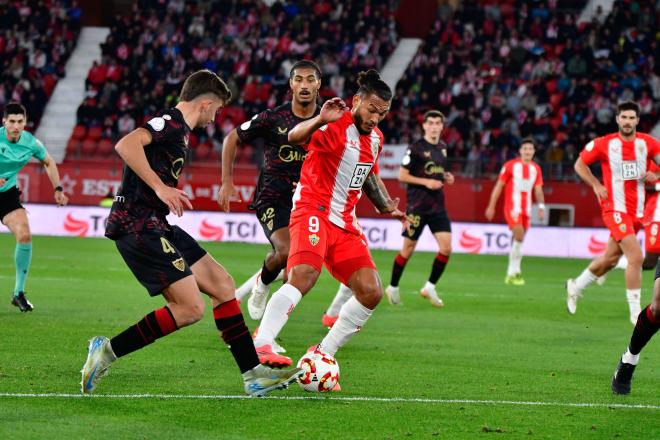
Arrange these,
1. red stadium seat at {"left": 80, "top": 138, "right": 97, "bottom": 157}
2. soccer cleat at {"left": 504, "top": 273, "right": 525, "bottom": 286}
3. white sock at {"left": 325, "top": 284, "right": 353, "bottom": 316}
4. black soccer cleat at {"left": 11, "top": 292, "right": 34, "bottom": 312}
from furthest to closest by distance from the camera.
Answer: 1. red stadium seat at {"left": 80, "top": 138, "right": 97, "bottom": 157}
2. soccer cleat at {"left": 504, "top": 273, "right": 525, "bottom": 286}
3. black soccer cleat at {"left": 11, "top": 292, "right": 34, "bottom": 312}
4. white sock at {"left": 325, "top": 284, "right": 353, "bottom": 316}

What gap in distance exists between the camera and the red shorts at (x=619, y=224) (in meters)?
12.9

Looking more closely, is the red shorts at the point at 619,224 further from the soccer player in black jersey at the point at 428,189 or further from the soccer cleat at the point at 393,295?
the soccer cleat at the point at 393,295

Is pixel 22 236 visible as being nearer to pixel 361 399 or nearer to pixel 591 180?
pixel 361 399

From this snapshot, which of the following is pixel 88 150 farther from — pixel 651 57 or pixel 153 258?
pixel 153 258

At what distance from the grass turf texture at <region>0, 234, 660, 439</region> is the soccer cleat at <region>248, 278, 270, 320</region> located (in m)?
0.48

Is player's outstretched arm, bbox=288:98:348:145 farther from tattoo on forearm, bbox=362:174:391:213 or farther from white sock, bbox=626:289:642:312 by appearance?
white sock, bbox=626:289:642:312

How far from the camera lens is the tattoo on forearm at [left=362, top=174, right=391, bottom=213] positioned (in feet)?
29.9

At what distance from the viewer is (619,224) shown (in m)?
12.9

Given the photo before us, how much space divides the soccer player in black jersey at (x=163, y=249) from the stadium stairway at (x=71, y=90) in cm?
2820

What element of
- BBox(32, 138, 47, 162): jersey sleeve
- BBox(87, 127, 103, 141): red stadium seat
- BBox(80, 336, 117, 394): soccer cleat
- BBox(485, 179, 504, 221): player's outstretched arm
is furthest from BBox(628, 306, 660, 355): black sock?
BBox(87, 127, 103, 141): red stadium seat

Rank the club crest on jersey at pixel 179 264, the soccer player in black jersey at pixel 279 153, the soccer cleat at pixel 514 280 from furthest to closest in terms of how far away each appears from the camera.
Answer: the soccer cleat at pixel 514 280 → the soccer player in black jersey at pixel 279 153 → the club crest on jersey at pixel 179 264

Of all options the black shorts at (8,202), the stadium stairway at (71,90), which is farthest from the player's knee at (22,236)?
the stadium stairway at (71,90)

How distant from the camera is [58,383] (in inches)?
301

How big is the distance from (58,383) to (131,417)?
131 cm
